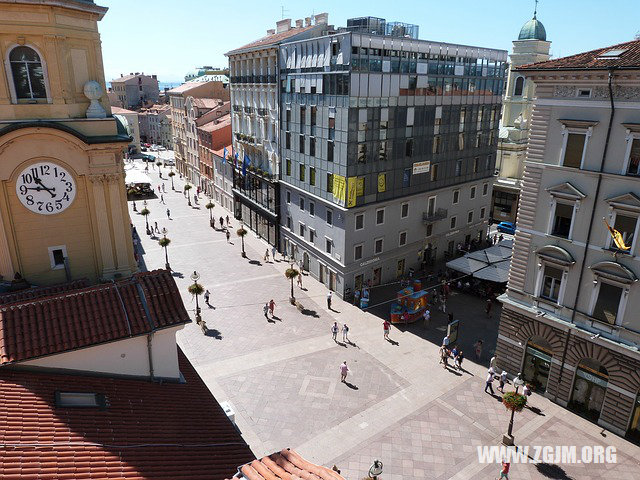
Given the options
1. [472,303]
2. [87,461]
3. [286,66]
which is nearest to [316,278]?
[472,303]

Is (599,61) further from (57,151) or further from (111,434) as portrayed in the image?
(111,434)

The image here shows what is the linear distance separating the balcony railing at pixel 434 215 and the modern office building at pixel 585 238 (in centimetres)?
1872

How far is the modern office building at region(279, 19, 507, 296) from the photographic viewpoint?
3703 centimetres

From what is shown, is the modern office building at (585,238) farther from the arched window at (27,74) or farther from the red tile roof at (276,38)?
the red tile roof at (276,38)

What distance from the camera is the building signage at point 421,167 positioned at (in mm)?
43000

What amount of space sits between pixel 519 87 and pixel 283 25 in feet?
106

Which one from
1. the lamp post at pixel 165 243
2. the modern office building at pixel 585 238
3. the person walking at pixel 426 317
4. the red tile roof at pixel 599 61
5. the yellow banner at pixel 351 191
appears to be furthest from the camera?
the lamp post at pixel 165 243

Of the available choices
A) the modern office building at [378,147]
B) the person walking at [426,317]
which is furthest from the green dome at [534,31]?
the person walking at [426,317]

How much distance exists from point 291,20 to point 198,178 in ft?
136

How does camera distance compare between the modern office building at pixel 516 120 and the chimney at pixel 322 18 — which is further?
the modern office building at pixel 516 120

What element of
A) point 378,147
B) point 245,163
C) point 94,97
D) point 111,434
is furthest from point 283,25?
point 111,434

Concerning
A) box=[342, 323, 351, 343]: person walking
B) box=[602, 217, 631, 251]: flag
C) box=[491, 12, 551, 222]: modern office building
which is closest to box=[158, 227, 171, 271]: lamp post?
box=[342, 323, 351, 343]: person walking

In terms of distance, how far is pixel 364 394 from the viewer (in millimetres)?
27469

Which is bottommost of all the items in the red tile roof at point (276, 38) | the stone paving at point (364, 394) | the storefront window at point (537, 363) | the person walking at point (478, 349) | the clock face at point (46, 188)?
the stone paving at point (364, 394)
